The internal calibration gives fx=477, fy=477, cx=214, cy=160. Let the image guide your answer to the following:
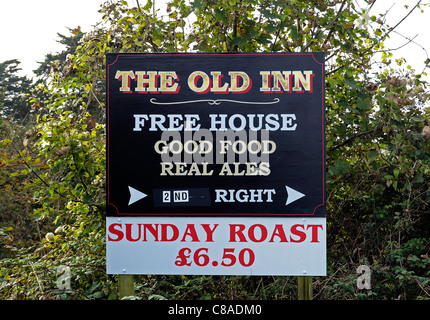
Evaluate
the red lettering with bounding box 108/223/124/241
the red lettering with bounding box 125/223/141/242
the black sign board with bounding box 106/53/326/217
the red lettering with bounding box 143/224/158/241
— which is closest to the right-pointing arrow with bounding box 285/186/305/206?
the black sign board with bounding box 106/53/326/217

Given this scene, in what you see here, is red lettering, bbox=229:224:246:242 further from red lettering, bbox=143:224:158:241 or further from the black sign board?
red lettering, bbox=143:224:158:241

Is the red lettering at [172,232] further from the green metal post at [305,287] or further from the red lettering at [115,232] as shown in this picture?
the green metal post at [305,287]

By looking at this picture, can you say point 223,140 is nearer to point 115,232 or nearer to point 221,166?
point 221,166

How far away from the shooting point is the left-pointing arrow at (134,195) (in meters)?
4.30

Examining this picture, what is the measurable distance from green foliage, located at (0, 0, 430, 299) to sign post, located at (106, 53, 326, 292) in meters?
0.83

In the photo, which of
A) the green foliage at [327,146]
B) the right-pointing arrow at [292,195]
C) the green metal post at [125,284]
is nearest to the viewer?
the right-pointing arrow at [292,195]

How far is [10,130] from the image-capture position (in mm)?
13430

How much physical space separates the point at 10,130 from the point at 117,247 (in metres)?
10.4

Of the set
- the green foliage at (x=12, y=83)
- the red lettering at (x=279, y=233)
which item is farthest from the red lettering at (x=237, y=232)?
the green foliage at (x=12, y=83)

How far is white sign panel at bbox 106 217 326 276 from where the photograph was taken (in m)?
4.24

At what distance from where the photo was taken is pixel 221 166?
4281 millimetres

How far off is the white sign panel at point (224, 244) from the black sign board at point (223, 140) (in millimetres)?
93
